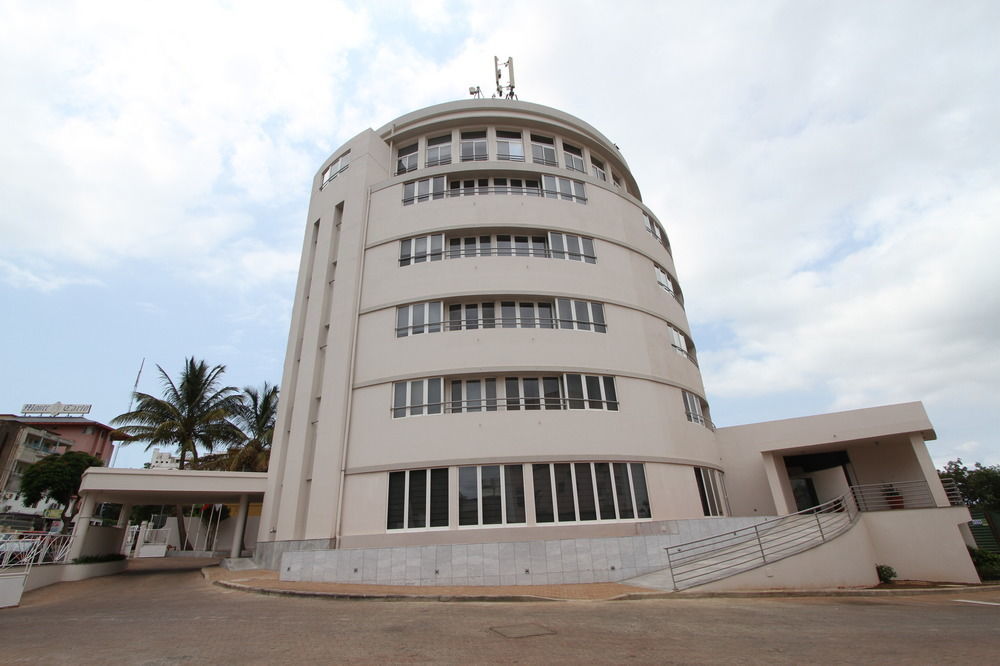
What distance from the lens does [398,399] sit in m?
17.9

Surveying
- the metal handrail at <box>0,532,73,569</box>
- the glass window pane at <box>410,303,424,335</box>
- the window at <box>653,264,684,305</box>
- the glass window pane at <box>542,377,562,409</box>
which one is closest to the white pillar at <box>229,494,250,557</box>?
the metal handrail at <box>0,532,73,569</box>

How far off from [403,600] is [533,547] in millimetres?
3811

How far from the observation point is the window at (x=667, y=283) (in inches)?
914

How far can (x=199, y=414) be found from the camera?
30.5m

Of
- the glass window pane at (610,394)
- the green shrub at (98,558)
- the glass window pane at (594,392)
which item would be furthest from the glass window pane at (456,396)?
the green shrub at (98,558)

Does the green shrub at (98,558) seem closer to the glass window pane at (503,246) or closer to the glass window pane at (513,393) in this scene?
the glass window pane at (513,393)

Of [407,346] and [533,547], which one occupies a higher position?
[407,346]

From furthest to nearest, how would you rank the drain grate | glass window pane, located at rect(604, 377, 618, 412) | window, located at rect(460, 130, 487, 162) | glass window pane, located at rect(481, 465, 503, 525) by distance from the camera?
window, located at rect(460, 130, 487, 162) < glass window pane, located at rect(604, 377, 618, 412) < glass window pane, located at rect(481, 465, 503, 525) < the drain grate

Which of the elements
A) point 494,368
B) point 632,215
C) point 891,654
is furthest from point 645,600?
point 632,215

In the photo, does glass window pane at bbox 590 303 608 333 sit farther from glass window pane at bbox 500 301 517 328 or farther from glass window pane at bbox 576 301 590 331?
glass window pane at bbox 500 301 517 328

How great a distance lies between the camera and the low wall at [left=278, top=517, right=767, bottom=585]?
13.3m

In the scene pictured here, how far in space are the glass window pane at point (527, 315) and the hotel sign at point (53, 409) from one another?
241ft

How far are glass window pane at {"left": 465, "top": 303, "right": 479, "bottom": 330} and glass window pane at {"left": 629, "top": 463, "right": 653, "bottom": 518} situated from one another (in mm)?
7703

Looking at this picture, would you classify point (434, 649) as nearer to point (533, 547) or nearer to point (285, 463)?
point (533, 547)
